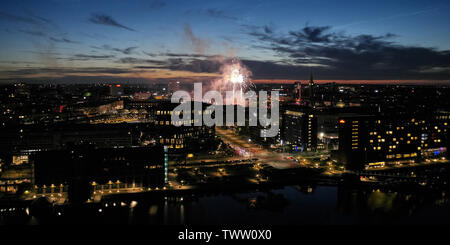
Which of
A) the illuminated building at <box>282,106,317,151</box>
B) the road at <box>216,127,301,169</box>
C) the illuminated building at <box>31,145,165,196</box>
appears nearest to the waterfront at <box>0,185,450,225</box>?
the illuminated building at <box>31,145,165,196</box>

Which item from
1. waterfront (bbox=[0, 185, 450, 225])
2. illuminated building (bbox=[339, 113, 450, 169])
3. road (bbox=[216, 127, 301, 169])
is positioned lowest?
waterfront (bbox=[0, 185, 450, 225])

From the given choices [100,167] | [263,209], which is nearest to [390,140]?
[263,209]

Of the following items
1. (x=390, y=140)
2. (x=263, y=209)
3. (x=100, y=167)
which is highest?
(x=390, y=140)

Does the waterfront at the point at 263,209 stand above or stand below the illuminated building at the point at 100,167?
below

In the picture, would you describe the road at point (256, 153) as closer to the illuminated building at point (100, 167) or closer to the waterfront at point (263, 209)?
the waterfront at point (263, 209)

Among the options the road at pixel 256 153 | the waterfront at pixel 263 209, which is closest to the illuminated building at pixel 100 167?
the waterfront at pixel 263 209

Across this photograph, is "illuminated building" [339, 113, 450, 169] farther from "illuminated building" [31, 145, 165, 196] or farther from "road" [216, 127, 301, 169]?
"illuminated building" [31, 145, 165, 196]

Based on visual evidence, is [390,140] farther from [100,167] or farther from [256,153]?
[100,167]
